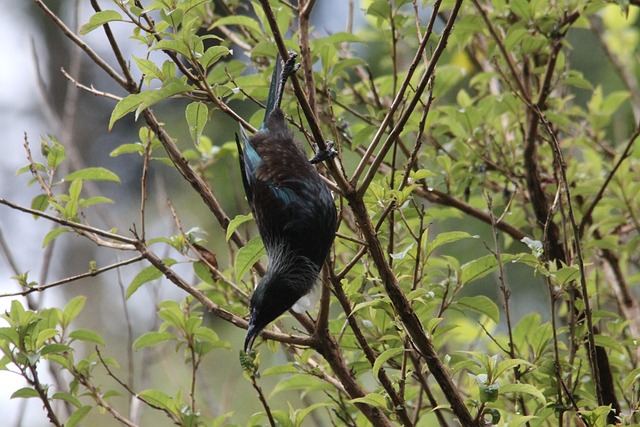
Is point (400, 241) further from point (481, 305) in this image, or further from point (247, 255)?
point (247, 255)

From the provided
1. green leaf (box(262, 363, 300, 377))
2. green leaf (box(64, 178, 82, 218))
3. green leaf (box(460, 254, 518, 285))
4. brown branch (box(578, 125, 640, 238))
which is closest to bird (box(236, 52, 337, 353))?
green leaf (box(262, 363, 300, 377))

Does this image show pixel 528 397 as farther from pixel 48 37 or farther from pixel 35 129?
pixel 48 37

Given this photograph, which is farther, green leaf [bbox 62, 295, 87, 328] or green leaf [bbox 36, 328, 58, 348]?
green leaf [bbox 62, 295, 87, 328]

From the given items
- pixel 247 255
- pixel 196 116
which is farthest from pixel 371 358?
pixel 196 116

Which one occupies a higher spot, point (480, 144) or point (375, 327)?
point (480, 144)

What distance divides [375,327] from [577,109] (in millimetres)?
1878

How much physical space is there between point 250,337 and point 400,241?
2.92 ft

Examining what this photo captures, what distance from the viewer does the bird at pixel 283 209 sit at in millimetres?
2645

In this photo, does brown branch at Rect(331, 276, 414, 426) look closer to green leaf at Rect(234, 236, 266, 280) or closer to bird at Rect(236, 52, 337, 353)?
bird at Rect(236, 52, 337, 353)

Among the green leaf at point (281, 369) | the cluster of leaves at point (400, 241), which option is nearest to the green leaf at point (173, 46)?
the cluster of leaves at point (400, 241)

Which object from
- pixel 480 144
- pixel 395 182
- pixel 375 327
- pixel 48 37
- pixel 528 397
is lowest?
pixel 528 397

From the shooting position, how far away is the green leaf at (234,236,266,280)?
2549mm

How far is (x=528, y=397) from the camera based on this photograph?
9.76 feet

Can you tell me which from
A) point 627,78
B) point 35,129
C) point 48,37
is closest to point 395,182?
point 627,78
